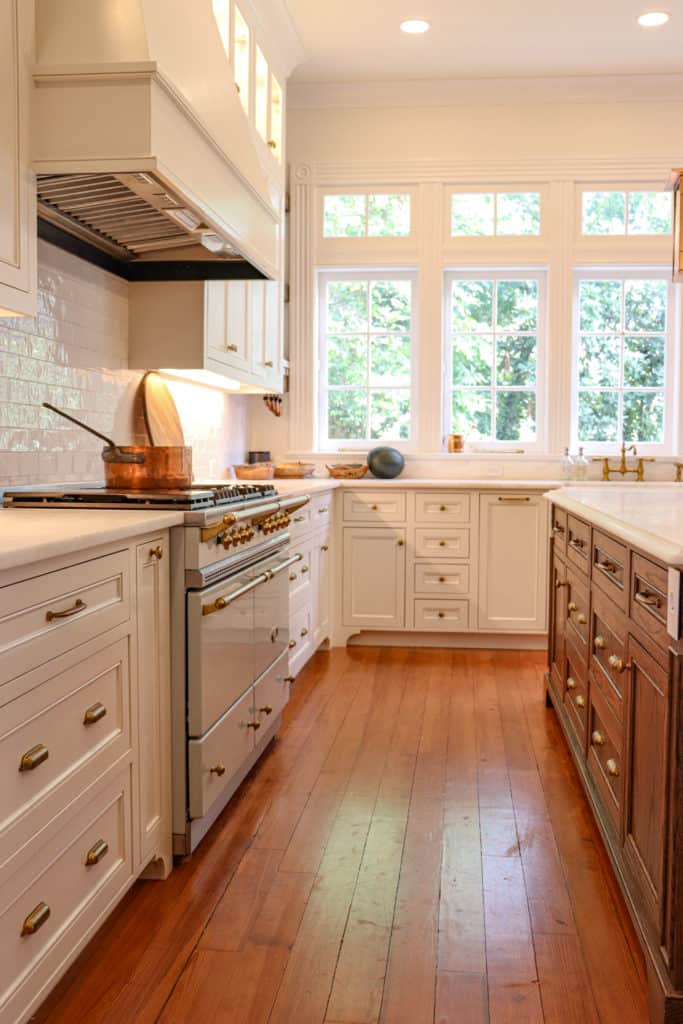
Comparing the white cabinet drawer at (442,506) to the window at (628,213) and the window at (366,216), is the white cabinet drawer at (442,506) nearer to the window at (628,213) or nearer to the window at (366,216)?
the window at (366,216)

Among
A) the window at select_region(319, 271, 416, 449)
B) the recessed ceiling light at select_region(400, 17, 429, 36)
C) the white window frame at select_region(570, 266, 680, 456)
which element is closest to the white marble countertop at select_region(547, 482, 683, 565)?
the white window frame at select_region(570, 266, 680, 456)

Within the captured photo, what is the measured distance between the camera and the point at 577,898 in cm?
228

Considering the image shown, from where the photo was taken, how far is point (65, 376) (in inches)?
124

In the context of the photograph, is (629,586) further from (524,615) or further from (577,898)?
(524,615)

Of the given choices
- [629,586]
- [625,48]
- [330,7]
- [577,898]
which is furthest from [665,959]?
[625,48]

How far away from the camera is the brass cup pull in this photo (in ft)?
5.17

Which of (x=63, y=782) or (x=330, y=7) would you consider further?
(x=330, y=7)

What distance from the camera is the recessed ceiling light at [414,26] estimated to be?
474 cm

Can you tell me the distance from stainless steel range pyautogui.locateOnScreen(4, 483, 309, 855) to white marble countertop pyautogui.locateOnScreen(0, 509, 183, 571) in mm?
98

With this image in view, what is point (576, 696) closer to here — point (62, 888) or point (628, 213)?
point (62, 888)

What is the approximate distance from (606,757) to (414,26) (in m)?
3.89

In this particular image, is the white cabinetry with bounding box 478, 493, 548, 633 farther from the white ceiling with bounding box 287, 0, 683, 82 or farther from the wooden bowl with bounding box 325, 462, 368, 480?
the white ceiling with bounding box 287, 0, 683, 82

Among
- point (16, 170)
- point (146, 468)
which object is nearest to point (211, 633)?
point (146, 468)

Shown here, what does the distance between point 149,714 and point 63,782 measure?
523 millimetres
